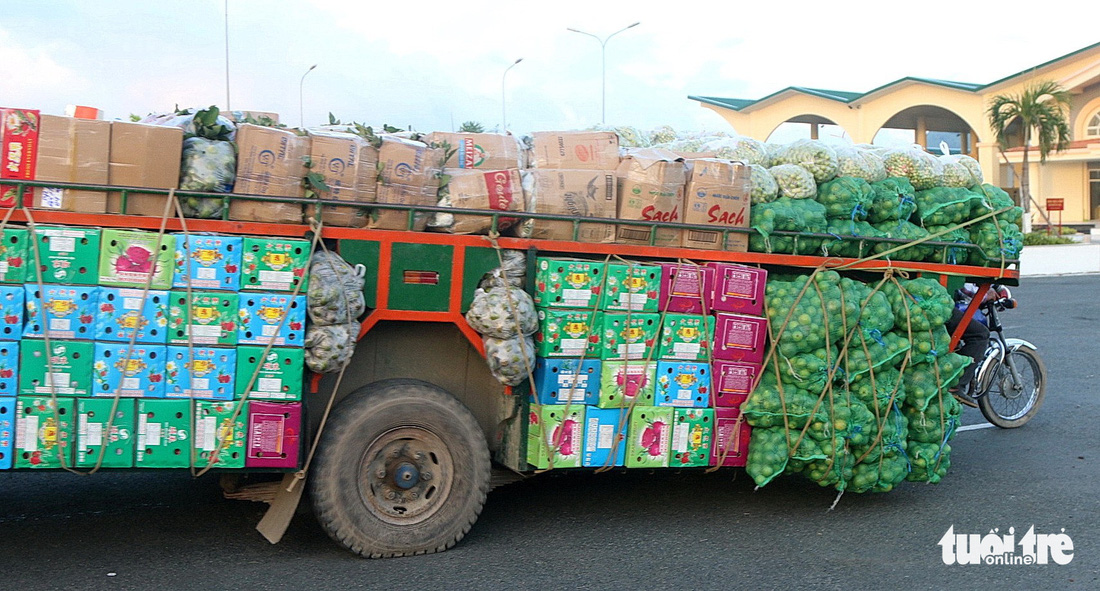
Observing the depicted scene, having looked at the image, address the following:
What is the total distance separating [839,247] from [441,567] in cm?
306

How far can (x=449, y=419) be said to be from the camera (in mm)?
5105

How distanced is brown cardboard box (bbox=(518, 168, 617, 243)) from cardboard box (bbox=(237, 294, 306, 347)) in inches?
51.4

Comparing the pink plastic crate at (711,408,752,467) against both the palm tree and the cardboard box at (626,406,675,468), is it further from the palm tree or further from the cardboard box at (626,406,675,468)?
the palm tree

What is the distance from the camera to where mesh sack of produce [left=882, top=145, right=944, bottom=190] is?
6.48 meters

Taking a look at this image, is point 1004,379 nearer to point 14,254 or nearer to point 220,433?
point 220,433

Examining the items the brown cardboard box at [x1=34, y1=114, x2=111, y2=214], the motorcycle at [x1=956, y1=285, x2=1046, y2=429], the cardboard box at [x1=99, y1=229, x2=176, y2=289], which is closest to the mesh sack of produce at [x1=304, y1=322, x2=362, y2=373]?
the cardboard box at [x1=99, y1=229, x2=176, y2=289]

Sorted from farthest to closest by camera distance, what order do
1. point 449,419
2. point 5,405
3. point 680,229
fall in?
point 680,229 → point 449,419 → point 5,405

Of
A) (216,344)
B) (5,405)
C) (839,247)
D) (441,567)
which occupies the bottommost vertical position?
(441,567)

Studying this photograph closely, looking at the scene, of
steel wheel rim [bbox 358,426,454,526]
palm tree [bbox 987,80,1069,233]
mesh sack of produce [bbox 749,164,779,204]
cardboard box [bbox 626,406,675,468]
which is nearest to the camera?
steel wheel rim [bbox 358,426,454,526]

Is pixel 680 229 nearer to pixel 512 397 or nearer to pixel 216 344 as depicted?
pixel 512 397

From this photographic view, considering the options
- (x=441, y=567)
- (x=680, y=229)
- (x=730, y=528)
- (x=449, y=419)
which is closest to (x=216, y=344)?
(x=449, y=419)

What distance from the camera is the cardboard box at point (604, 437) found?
17.7ft

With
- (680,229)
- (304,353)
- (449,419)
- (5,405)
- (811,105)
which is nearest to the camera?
(5,405)

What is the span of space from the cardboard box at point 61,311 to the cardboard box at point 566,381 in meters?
2.22
